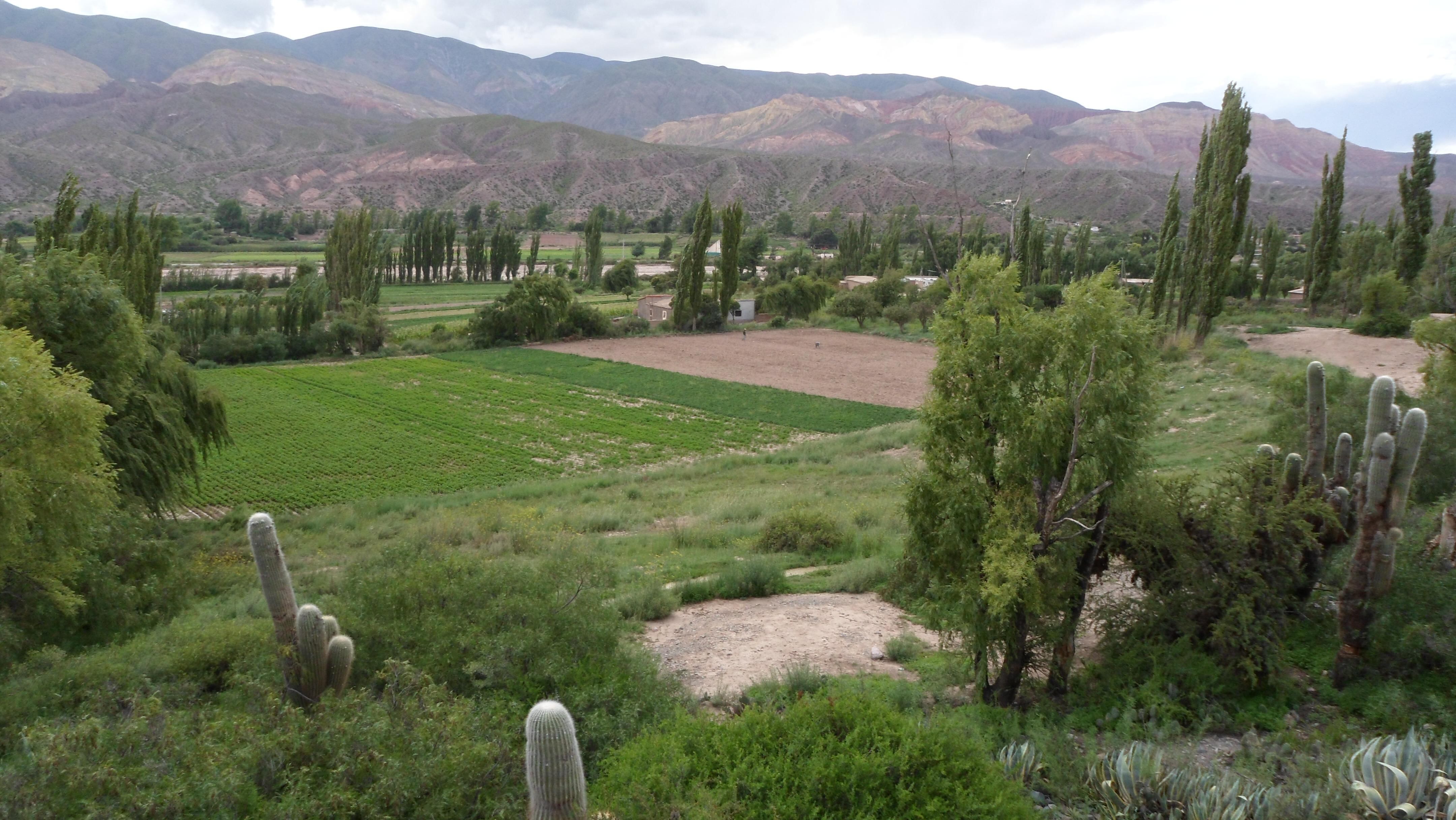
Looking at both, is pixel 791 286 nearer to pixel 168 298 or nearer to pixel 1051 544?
pixel 168 298

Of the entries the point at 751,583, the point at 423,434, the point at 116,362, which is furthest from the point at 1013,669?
the point at 423,434

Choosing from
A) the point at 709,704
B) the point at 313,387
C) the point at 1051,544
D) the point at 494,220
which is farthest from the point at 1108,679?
the point at 494,220

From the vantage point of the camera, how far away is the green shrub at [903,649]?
40.3 feet

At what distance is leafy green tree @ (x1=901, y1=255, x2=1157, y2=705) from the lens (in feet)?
29.7

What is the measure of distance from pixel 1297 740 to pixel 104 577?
1681 cm

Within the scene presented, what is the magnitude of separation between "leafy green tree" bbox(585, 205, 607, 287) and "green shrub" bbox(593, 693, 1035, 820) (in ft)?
306

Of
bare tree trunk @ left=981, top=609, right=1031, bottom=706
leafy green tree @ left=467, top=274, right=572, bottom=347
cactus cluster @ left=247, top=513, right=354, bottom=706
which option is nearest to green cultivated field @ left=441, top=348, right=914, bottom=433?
leafy green tree @ left=467, top=274, right=572, bottom=347

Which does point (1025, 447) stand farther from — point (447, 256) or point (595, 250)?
point (447, 256)

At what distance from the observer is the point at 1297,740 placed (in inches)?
317

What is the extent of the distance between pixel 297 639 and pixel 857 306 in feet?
211

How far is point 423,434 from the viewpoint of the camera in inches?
1431

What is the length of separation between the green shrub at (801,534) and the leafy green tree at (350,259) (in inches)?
2247

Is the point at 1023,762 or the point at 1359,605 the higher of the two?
the point at 1359,605

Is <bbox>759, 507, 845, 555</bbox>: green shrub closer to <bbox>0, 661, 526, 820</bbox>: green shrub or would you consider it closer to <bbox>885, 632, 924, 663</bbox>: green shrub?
<bbox>885, 632, 924, 663</bbox>: green shrub
